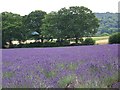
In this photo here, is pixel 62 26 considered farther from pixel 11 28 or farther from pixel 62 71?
pixel 62 71

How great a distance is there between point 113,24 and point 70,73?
3535 millimetres

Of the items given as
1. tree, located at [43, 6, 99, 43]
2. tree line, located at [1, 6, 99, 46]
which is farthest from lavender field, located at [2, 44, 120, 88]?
tree, located at [43, 6, 99, 43]

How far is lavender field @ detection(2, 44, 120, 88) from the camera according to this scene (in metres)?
2.62

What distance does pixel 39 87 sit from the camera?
8.49 ft

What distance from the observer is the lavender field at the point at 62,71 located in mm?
2625

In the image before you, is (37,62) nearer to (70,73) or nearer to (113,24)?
(70,73)

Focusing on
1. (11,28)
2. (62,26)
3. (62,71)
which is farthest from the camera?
(11,28)

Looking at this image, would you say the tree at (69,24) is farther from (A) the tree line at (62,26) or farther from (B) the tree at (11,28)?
(B) the tree at (11,28)

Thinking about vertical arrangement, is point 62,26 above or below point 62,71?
above

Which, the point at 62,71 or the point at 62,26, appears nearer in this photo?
the point at 62,71

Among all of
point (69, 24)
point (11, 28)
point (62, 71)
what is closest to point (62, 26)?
point (69, 24)

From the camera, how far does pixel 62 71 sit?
2807 millimetres

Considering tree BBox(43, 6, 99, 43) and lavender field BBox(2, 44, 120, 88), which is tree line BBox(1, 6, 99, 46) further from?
lavender field BBox(2, 44, 120, 88)

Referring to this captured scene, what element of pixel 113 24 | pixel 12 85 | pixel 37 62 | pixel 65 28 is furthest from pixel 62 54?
pixel 65 28
